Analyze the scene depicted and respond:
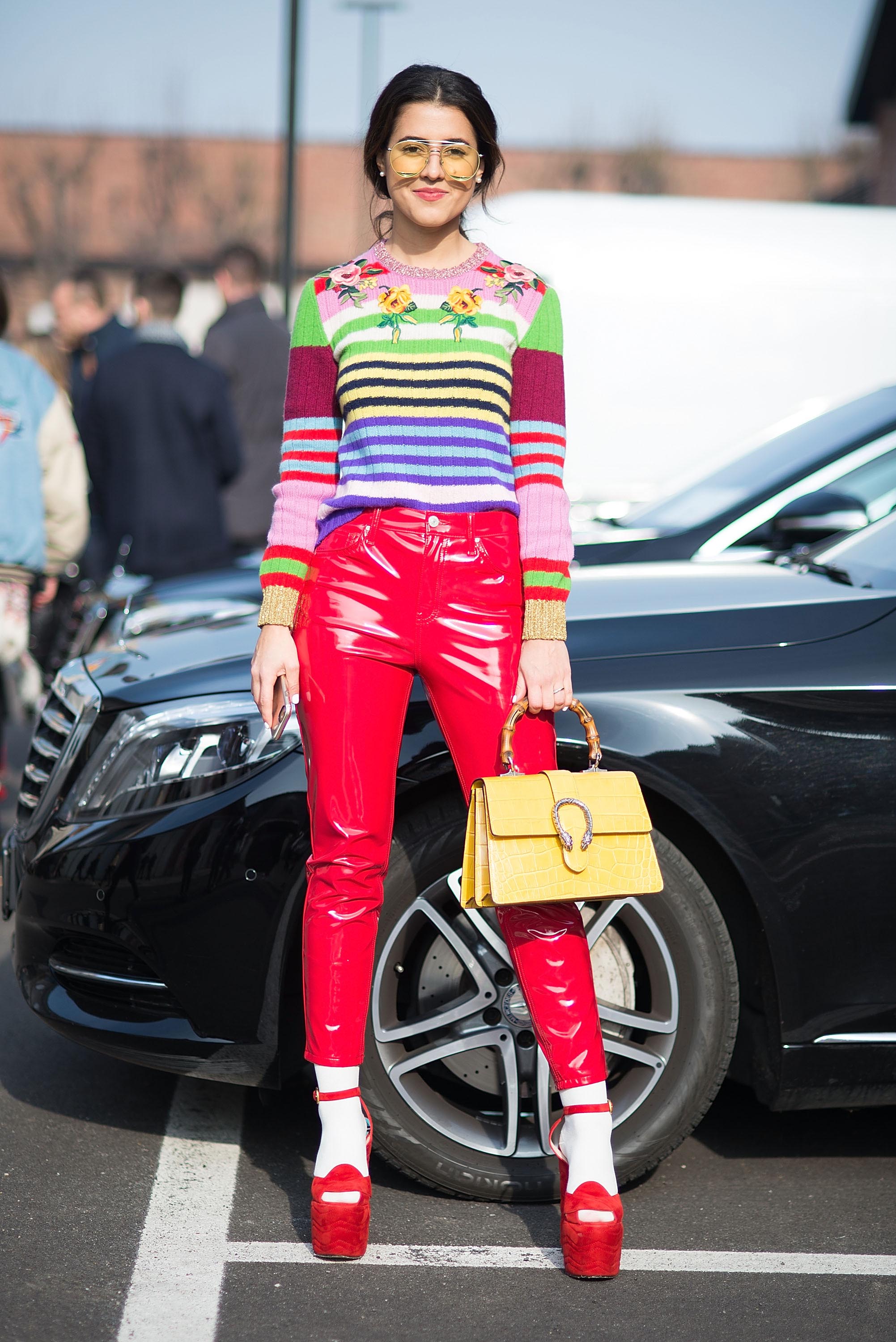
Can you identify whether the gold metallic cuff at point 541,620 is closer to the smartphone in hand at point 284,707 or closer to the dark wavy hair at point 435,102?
the smartphone in hand at point 284,707

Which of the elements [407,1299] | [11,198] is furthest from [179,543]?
[11,198]

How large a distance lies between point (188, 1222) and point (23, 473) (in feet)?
9.79

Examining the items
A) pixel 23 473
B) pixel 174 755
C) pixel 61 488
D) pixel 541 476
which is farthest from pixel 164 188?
pixel 541 476

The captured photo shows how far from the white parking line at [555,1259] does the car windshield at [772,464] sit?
280cm

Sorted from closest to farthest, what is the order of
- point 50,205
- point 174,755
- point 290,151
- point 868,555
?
point 174,755 → point 868,555 → point 290,151 → point 50,205

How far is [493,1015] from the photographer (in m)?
2.88

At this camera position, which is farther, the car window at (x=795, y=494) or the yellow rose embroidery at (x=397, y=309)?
the car window at (x=795, y=494)

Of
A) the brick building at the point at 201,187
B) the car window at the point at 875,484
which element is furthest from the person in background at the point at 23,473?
the brick building at the point at 201,187

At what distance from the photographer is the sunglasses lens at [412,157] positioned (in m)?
2.57

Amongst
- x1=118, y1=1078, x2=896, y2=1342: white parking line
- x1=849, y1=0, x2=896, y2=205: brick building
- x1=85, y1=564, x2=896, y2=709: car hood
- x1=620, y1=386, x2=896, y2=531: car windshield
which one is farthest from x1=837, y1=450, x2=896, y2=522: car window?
x1=849, y1=0, x2=896, y2=205: brick building

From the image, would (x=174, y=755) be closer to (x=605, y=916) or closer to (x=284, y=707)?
(x=284, y=707)

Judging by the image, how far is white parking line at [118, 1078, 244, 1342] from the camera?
97.5 inches

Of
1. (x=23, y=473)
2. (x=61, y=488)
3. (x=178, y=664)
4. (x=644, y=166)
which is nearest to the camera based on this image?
(x=178, y=664)

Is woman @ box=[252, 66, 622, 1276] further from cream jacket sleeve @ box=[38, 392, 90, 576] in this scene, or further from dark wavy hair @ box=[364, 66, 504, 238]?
cream jacket sleeve @ box=[38, 392, 90, 576]
